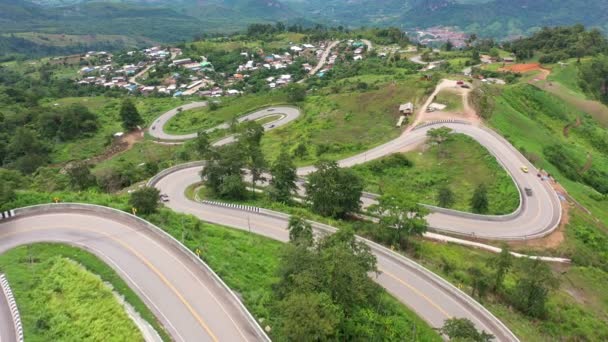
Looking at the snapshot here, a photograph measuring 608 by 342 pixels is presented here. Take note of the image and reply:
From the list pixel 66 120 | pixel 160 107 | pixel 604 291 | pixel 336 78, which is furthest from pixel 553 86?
pixel 66 120

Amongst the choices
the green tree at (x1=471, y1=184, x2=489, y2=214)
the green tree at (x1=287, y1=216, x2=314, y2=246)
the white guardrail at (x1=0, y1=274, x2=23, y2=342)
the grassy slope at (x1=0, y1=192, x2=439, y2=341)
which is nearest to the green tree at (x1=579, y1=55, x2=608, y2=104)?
the green tree at (x1=471, y1=184, x2=489, y2=214)

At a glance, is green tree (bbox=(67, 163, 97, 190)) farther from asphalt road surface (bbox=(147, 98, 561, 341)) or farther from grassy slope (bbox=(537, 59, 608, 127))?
grassy slope (bbox=(537, 59, 608, 127))

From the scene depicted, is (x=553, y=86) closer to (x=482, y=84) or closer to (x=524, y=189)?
(x=482, y=84)

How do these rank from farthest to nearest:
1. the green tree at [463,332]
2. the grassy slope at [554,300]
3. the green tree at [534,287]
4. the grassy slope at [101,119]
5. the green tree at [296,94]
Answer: the green tree at [296,94] < the grassy slope at [101,119] < the grassy slope at [554,300] < the green tree at [534,287] < the green tree at [463,332]

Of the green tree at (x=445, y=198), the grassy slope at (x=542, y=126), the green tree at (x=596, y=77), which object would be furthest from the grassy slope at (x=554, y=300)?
the green tree at (x=596, y=77)

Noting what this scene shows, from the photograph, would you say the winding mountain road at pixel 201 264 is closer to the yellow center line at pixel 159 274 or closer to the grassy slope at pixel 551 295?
the yellow center line at pixel 159 274
